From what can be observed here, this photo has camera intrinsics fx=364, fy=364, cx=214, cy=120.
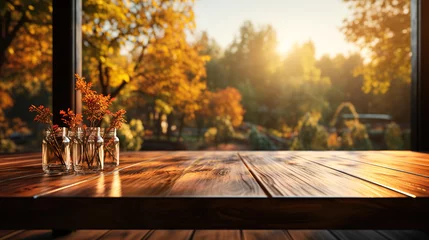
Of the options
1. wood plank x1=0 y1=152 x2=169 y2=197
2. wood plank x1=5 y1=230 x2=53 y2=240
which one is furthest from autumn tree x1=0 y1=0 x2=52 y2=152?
wood plank x1=0 y1=152 x2=169 y2=197

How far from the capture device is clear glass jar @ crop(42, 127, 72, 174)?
1423 millimetres

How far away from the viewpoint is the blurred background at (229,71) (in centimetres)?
814

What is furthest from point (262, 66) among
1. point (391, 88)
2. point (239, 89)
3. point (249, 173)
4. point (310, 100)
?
point (249, 173)

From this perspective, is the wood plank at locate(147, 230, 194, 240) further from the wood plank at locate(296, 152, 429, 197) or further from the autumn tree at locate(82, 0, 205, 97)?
the autumn tree at locate(82, 0, 205, 97)

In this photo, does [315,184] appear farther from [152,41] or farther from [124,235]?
[152,41]

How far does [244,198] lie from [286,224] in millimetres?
122

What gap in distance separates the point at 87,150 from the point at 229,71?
20437mm

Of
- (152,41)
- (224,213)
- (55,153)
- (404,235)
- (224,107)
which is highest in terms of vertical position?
(152,41)

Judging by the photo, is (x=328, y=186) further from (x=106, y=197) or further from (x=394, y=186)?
(x=106, y=197)

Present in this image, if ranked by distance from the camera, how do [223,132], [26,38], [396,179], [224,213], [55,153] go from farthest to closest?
[223,132]
[26,38]
[55,153]
[396,179]
[224,213]

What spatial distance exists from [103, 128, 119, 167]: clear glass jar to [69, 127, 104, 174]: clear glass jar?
8cm

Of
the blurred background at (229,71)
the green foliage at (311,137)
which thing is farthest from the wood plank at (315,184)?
the green foliage at (311,137)

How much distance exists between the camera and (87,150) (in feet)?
4.73

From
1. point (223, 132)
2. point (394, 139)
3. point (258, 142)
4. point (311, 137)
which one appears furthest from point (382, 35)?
point (223, 132)
